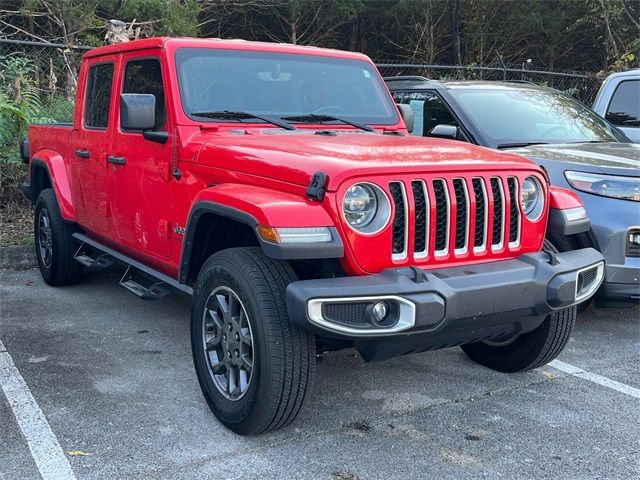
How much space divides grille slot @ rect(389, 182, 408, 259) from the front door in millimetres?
1550

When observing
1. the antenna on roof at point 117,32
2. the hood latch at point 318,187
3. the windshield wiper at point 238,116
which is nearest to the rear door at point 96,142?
the windshield wiper at point 238,116

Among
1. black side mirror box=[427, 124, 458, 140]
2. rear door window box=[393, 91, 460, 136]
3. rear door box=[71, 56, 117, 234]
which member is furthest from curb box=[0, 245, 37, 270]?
black side mirror box=[427, 124, 458, 140]

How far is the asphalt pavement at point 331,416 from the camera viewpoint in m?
3.20

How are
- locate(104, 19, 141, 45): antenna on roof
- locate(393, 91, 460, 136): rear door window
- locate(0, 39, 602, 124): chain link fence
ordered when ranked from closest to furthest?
locate(393, 91, 460, 136): rear door window, locate(0, 39, 602, 124): chain link fence, locate(104, 19, 141, 45): antenna on roof

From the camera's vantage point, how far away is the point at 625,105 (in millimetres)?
7570

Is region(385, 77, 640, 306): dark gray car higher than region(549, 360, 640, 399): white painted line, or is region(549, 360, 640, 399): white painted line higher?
region(385, 77, 640, 306): dark gray car

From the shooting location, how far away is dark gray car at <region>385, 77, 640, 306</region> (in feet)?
15.7

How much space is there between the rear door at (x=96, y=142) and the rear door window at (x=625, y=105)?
5247 millimetres

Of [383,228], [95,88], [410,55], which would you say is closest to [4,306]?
[95,88]

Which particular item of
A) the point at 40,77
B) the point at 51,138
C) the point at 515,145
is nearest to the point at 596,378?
the point at 515,145

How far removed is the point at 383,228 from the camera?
3.11m

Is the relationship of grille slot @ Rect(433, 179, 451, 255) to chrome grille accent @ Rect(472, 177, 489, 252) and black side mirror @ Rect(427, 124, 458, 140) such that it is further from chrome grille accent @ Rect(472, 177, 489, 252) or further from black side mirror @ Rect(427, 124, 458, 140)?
black side mirror @ Rect(427, 124, 458, 140)

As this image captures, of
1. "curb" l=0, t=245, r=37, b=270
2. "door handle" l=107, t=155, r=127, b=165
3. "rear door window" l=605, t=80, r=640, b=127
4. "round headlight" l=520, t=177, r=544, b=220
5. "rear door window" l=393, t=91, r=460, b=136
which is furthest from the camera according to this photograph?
"rear door window" l=605, t=80, r=640, b=127

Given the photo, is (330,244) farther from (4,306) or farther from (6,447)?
(4,306)
